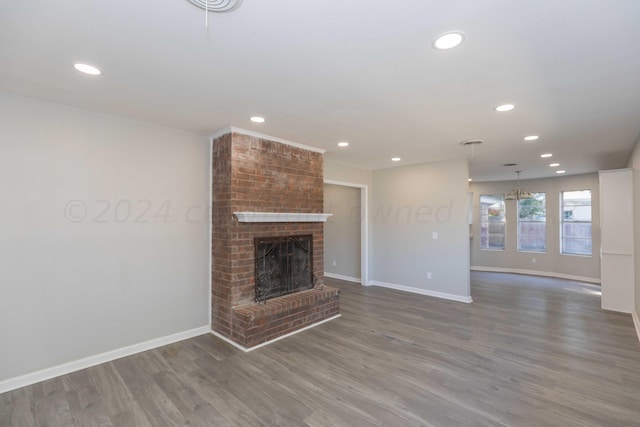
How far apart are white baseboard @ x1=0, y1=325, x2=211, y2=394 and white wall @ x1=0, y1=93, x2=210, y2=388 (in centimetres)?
4

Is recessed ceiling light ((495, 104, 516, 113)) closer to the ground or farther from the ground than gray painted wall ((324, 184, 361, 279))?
farther from the ground

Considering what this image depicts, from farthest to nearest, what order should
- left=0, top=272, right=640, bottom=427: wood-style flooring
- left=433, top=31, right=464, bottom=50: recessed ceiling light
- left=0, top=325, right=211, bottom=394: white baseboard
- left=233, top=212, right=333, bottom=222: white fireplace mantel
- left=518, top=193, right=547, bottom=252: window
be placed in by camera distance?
left=518, top=193, right=547, bottom=252: window, left=233, top=212, right=333, bottom=222: white fireplace mantel, left=0, top=325, right=211, bottom=394: white baseboard, left=0, top=272, right=640, bottom=427: wood-style flooring, left=433, top=31, right=464, bottom=50: recessed ceiling light

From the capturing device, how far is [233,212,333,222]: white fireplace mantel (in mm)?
3513

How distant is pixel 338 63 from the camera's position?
2033 mm

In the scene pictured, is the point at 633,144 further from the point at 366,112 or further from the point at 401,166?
the point at 366,112

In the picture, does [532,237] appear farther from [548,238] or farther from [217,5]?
[217,5]

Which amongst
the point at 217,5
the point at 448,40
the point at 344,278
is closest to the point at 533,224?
the point at 344,278

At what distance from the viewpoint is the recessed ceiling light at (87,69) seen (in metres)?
2.09

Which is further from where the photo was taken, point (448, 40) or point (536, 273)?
point (536, 273)

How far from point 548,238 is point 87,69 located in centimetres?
957

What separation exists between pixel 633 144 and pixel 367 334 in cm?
462

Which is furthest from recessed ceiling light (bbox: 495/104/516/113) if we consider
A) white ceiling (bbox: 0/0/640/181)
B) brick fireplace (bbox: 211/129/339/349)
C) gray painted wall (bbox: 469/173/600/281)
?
gray painted wall (bbox: 469/173/600/281)

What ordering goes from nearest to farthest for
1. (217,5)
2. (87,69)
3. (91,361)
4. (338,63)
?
1. (217,5)
2. (338,63)
3. (87,69)
4. (91,361)

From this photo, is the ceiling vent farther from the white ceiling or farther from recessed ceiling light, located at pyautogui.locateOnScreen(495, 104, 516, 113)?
recessed ceiling light, located at pyautogui.locateOnScreen(495, 104, 516, 113)
